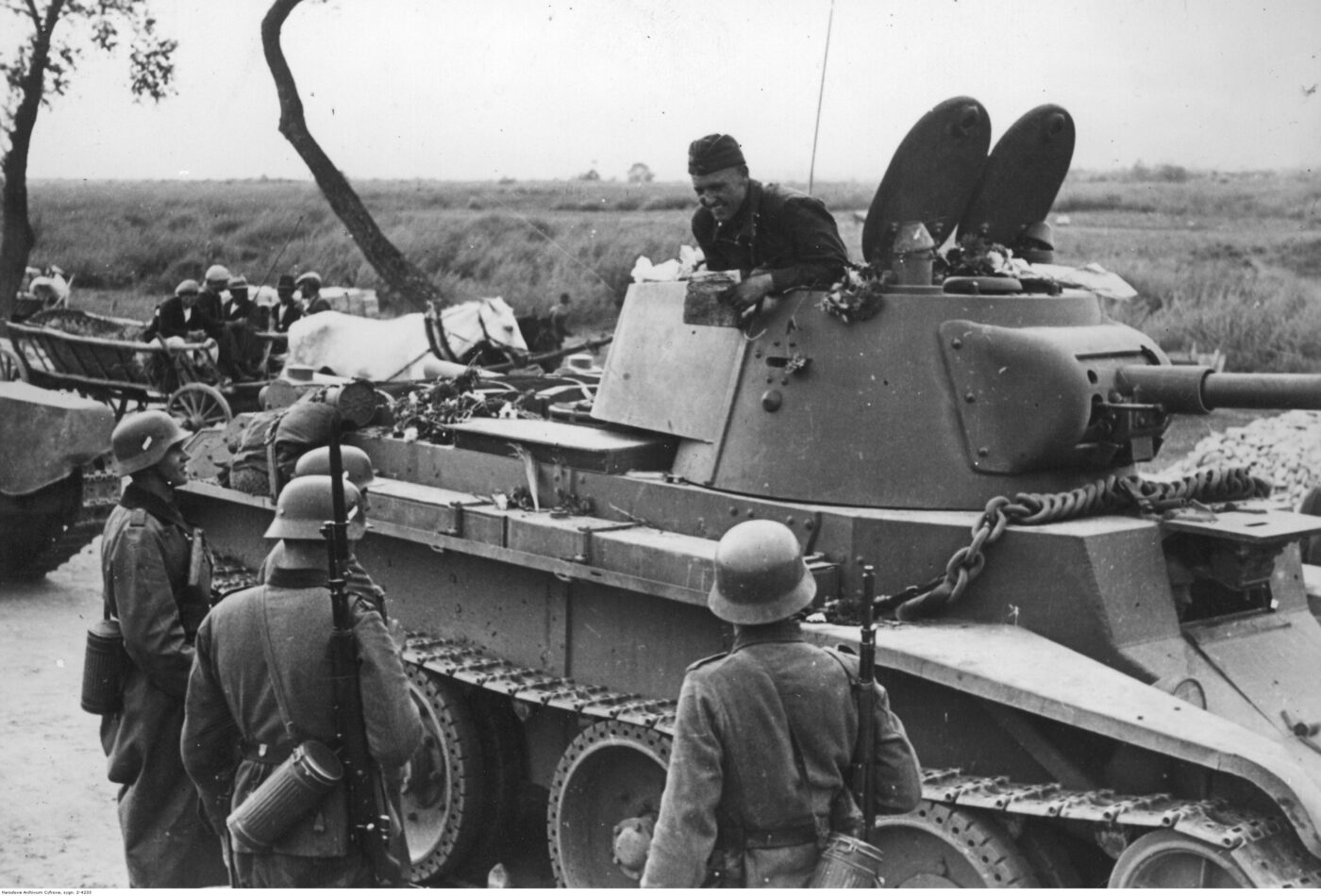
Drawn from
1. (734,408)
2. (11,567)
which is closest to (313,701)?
(734,408)

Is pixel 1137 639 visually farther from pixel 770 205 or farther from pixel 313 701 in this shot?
pixel 313 701

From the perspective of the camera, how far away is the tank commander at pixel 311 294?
17391 millimetres

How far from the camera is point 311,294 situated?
1758 cm

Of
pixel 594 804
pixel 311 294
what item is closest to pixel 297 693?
pixel 594 804

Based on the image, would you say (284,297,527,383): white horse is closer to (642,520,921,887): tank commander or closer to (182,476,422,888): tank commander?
(182,476,422,888): tank commander

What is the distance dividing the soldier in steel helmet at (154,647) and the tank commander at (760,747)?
248cm

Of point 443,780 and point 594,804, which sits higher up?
point 594,804

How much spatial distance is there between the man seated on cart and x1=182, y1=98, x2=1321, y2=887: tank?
739 cm

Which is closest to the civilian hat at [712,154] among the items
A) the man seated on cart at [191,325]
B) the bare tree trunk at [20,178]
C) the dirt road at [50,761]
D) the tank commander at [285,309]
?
the dirt road at [50,761]

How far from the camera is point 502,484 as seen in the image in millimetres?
7520

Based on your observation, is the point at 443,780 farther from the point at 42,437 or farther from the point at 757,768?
the point at 42,437

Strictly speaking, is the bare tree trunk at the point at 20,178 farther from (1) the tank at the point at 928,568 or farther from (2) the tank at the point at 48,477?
(1) the tank at the point at 928,568

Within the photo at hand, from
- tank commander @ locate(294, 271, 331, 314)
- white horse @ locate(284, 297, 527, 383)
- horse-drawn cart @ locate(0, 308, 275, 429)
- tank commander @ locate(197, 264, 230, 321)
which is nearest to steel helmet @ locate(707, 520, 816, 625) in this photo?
white horse @ locate(284, 297, 527, 383)

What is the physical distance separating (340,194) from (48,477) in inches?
199
